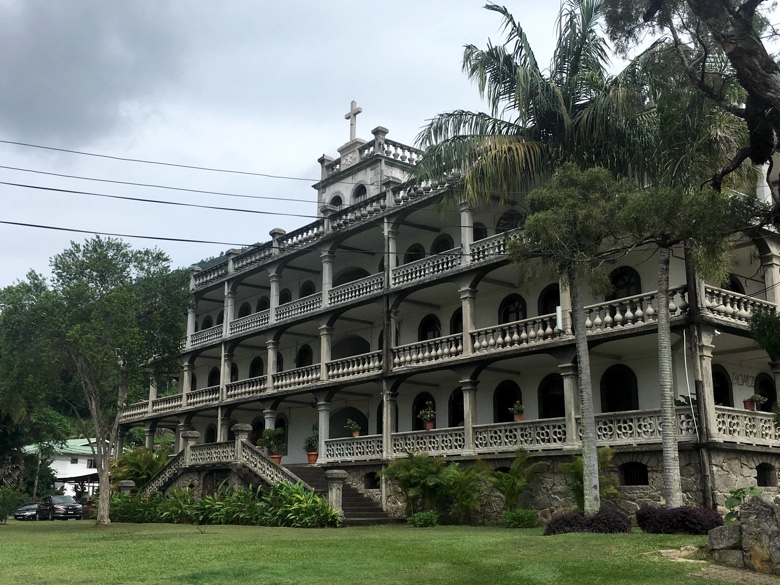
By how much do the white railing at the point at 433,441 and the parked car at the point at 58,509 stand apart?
19861 millimetres

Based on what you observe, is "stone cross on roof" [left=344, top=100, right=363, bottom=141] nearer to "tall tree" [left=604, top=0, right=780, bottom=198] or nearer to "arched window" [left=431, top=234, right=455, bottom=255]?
"arched window" [left=431, top=234, right=455, bottom=255]

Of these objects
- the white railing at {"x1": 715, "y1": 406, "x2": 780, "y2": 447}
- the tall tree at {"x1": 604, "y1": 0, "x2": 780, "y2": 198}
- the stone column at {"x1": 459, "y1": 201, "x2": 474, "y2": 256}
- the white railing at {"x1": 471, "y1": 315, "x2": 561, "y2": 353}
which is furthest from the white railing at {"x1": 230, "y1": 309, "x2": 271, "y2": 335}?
the tall tree at {"x1": 604, "y1": 0, "x2": 780, "y2": 198}

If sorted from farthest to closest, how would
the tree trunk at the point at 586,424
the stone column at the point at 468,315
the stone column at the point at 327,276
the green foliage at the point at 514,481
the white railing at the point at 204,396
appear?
the white railing at the point at 204,396 → the stone column at the point at 327,276 → the stone column at the point at 468,315 → the green foliage at the point at 514,481 → the tree trunk at the point at 586,424

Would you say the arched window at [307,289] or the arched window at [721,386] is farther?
the arched window at [307,289]

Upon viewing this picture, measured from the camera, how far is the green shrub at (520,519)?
22.2 metres

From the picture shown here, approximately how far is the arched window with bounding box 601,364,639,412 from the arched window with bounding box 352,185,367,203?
16.0 meters

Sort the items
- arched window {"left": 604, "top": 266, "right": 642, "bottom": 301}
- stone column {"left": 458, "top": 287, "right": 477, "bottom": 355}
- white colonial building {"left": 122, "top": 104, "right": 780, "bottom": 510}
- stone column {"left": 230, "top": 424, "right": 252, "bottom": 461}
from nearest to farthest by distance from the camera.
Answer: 1. white colonial building {"left": 122, "top": 104, "right": 780, "bottom": 510}
2. arched window {"left": 604, "top": 266, "right": 642, "bottom": 301}
3. stone column {"left": 458, "top": 287, "right": 477, "bottom": 355}
4. stone column {"left": 230, "top": 424, "right": 252, "bottom": 461}

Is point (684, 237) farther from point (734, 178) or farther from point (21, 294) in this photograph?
point (21, 294)

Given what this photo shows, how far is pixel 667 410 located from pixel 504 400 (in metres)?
11.3

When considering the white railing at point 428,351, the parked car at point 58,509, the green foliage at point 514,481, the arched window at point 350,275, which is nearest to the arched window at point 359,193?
the arched window at point 350,275

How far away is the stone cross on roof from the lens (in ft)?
133

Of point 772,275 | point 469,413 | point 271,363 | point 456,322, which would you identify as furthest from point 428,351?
point 772,275

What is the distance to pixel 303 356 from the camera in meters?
38.6

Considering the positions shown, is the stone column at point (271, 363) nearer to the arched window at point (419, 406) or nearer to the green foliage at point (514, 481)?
the arched window at point (419, 406)
